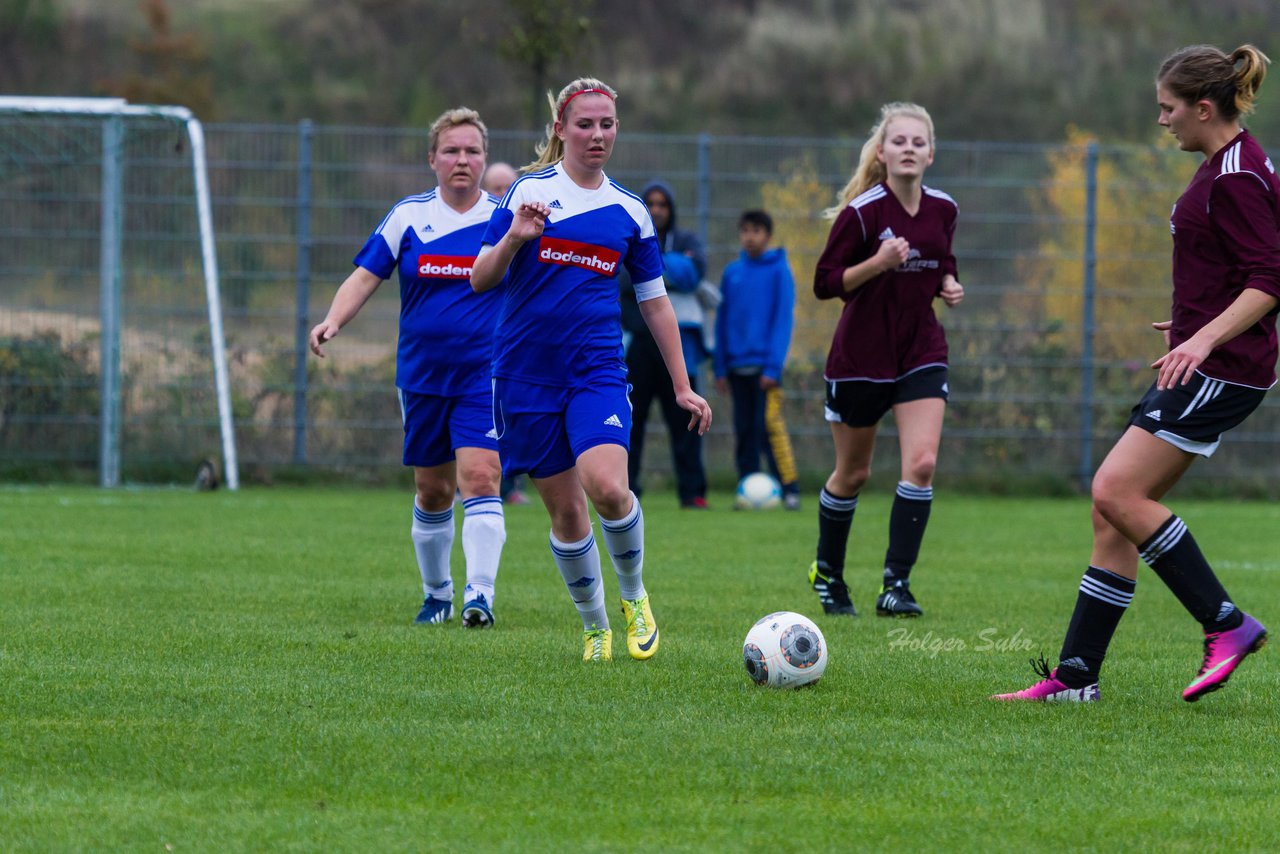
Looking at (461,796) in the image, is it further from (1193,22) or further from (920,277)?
(1193,22)

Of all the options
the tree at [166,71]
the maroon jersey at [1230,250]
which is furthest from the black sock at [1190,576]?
the tree at [166,71]

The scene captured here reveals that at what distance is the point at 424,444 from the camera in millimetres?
7289

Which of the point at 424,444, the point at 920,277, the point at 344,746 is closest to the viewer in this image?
the point at 344,746

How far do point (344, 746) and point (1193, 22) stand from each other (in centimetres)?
5192

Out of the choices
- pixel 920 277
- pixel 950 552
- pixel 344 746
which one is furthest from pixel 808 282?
pixel 344 746

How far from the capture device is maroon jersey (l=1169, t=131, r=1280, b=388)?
5008 mm

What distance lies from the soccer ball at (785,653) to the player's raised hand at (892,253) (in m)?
2.26

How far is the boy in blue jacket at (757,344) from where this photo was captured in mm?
13820

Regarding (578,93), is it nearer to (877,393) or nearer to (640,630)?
(640,630)

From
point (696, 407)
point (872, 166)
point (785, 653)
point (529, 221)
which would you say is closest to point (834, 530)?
point (872, 166)

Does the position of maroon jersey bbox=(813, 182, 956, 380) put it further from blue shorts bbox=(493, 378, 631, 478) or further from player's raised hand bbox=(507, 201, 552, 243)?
player's raised hand bbox=(507, 201, 552, 243)

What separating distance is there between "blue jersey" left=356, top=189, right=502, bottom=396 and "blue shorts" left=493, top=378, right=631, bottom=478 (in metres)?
1.19

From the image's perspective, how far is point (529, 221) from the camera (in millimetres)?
5488

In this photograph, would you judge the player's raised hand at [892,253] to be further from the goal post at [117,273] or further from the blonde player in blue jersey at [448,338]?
Result: the goal post at [117,273]
